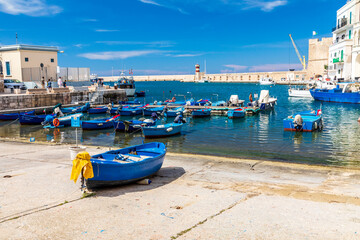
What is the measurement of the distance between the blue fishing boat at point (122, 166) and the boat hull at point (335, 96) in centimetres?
4565

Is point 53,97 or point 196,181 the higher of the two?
point 53,97

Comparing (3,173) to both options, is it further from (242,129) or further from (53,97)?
(53,97)

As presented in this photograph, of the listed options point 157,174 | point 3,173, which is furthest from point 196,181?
point 3,173

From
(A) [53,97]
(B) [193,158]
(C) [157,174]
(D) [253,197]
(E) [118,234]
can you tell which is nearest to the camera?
(E) [118,234]

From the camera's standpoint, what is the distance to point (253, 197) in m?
8.64

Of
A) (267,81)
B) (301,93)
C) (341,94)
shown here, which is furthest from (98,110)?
(267,81)

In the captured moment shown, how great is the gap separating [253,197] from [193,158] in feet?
19.8

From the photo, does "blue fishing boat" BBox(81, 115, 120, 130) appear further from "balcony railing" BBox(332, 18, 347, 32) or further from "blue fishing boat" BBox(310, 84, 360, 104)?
"balcony railing" BBox(332, 18, 347, 32)

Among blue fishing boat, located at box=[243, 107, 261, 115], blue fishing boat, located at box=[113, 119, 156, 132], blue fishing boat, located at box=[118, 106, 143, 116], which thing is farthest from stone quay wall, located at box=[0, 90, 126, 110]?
blue fishing boat, located at box=[243, 107, 261, 115]

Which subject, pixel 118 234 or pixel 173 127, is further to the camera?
pixel 173 127

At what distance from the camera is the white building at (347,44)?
56.7 metres

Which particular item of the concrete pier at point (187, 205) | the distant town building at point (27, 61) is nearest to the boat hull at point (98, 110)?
the distant town building at point (27, 61)

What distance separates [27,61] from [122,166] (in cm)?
4014

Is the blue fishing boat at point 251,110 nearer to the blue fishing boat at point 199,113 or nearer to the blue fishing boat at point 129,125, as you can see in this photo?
the blue fishing boat at point 199,113
